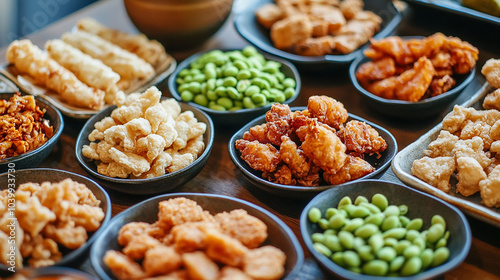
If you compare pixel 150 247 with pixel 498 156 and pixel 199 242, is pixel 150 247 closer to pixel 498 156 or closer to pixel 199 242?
pixel 199 242

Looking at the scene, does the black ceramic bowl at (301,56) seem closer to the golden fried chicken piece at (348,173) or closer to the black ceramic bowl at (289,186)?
the black ceramic bowl at (289,186)

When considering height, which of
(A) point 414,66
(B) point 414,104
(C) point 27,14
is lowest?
(C) point 27,14

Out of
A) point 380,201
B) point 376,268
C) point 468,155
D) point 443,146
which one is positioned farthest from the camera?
point 443,146

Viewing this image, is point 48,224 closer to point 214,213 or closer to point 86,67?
point 214,213

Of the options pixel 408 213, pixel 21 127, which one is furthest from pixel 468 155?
pixel 21 127

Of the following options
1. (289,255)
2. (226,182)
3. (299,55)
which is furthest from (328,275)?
(299,55)

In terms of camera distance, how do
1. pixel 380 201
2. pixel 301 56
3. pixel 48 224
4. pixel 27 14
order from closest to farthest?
pixel 48 224 → pixel 380 201 → pixel 301 56 → pixel 27 14

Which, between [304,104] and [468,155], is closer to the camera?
[468,155]
